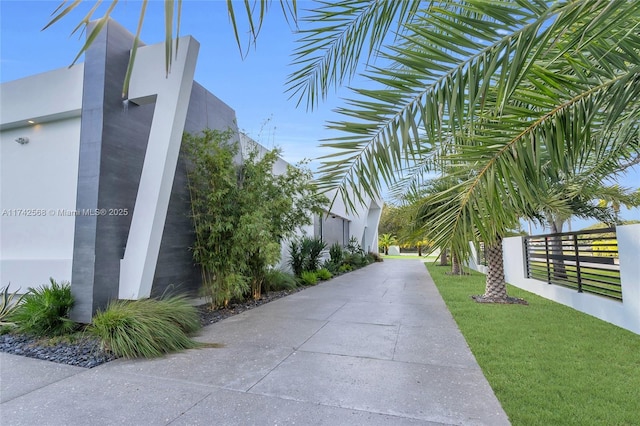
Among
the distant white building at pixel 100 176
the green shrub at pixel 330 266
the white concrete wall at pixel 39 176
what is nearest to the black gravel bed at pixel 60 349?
the distant white building at pixel 100 176

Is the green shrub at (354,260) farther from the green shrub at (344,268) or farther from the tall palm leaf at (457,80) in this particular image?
the tall palm leaf at (457,80)

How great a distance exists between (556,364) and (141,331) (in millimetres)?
4759

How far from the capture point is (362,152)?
2.06 m

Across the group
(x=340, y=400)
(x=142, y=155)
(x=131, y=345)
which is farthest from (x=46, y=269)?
(x=340, y=400)

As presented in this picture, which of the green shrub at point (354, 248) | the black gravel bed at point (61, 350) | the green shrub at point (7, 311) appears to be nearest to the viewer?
the black gravel bed at point (61, 350)

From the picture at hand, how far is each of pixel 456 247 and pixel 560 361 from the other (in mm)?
2776

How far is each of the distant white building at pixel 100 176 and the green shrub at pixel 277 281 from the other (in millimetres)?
1972

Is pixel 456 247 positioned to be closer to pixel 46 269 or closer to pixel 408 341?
pixel 408 341

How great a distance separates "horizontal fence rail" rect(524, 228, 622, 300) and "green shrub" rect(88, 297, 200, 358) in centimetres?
671

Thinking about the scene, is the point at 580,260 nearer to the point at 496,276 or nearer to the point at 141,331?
the point at 496,276

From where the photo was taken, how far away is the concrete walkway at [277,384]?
269 cm

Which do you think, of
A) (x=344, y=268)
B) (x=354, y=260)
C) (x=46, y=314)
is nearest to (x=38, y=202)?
(x=46, y=314)

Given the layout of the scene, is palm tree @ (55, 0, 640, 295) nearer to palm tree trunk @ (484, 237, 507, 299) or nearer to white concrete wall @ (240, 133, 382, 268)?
palm tree trunk @ (484, 237, 507, 299)

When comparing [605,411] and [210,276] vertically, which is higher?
[210,276]
